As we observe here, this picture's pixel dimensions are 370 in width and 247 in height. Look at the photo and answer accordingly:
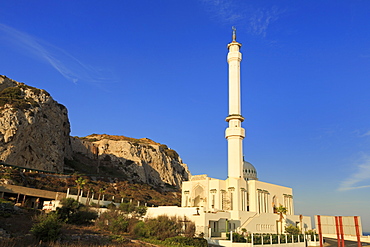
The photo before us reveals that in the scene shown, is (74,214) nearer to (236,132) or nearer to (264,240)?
(264,240)

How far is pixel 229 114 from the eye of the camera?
54.3 metres

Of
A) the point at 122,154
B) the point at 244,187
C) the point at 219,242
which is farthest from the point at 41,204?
the point at 122,154

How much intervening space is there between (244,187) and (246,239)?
1507cm

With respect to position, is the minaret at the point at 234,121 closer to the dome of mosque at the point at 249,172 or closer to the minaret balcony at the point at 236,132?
the minaret balcony at the point at 236,132

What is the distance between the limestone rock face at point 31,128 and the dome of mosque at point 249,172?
42895mm

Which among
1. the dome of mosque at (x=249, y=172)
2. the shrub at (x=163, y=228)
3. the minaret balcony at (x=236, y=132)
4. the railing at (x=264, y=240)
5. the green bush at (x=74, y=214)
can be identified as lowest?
the railing at (x=264, y=240)

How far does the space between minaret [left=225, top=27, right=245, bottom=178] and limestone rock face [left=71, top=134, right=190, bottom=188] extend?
48023 millimetres

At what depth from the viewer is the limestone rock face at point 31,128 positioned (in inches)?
2263

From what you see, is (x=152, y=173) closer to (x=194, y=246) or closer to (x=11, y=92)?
(x=11, y=92)

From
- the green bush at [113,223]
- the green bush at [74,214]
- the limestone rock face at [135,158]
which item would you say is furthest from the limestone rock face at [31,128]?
the green bush at [113,223]

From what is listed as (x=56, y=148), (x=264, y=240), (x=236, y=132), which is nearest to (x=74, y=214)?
(x=264, y=240)

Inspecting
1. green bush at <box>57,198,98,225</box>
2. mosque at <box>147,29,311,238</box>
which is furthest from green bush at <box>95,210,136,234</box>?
mosque at <box>147,29,311,238</box>

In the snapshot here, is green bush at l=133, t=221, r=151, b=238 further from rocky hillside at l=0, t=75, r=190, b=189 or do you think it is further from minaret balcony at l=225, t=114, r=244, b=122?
rocky hillside at l=0, t=75, r=190, b=189

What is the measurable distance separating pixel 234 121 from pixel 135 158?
5495 centimetres
